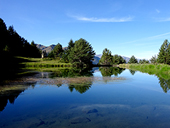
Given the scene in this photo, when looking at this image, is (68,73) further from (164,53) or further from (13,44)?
(13,44)

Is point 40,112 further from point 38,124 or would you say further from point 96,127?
point 96,127

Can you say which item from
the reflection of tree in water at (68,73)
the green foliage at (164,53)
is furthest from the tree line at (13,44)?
the green foliage at (164,53)

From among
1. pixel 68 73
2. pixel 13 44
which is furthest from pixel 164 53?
pixel 13 44

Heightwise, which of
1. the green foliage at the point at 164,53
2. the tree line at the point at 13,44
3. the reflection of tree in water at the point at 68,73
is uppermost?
the tree line at the point at 13,44

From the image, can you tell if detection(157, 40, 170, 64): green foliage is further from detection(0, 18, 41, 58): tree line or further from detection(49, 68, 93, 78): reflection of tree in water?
detection(0, 18, 41, 58): tree line

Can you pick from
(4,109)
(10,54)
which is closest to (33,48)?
(10,54)

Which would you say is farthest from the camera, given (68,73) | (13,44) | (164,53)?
(13,44)

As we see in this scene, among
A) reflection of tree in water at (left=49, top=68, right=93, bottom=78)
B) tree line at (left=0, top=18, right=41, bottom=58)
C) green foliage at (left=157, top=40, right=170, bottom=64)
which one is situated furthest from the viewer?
tree line at (left=0, top=18, right=41, bottom=58)

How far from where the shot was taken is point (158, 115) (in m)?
7.92

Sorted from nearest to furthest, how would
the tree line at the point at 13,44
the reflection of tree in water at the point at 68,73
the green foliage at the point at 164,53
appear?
the reflection of tree in water at the point at 68,73 < the green foliage at the point at 164,53 < the tree line at the point at 13,44

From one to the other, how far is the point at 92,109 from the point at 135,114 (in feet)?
8.96

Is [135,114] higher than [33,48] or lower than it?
lower

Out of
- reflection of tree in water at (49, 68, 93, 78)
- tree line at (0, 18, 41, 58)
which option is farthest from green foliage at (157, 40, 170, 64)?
tree line at (0, 18, 41, 58)

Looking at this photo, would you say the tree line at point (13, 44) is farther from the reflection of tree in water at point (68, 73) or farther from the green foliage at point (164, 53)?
the green foliage at point (164, 53)
